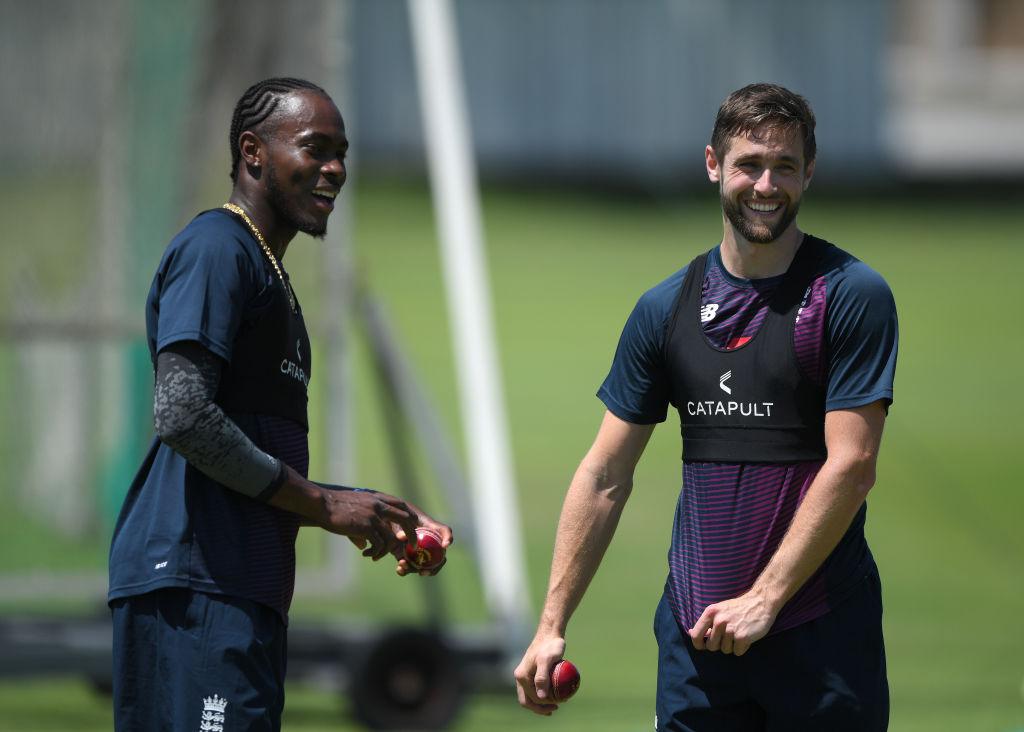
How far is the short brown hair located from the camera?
328cm

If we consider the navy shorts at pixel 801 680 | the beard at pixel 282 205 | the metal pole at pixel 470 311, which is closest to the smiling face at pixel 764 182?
the navy shorts at pixel 801 680

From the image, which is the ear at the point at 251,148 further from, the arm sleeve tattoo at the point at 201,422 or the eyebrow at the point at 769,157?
the eyebrow at the point at 769,157

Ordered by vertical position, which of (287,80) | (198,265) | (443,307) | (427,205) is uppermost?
(427,205)

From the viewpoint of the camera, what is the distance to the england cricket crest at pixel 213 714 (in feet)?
10.3

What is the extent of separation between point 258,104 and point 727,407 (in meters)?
1.27

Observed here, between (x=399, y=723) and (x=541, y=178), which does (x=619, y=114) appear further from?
(x=399, y=723)

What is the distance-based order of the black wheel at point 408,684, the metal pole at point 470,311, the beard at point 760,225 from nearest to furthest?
the beard at point 760,225 → the black wheel at point 408,684 → the metal pole at point 470,311

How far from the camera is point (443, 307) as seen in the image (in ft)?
61.0

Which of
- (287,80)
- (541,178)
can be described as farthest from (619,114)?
(287,80)

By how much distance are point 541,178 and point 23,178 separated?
17.6 metres

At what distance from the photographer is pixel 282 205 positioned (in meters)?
3.40

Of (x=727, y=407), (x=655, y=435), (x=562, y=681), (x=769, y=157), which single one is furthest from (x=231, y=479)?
(x=655, y=435)

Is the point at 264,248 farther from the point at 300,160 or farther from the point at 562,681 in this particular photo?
the point at 562,681

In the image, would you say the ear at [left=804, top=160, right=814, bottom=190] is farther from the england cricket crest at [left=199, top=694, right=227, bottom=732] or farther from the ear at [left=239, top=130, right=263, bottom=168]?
the england cricket crest at [left=199, top=694, right=227, bottom=732]
